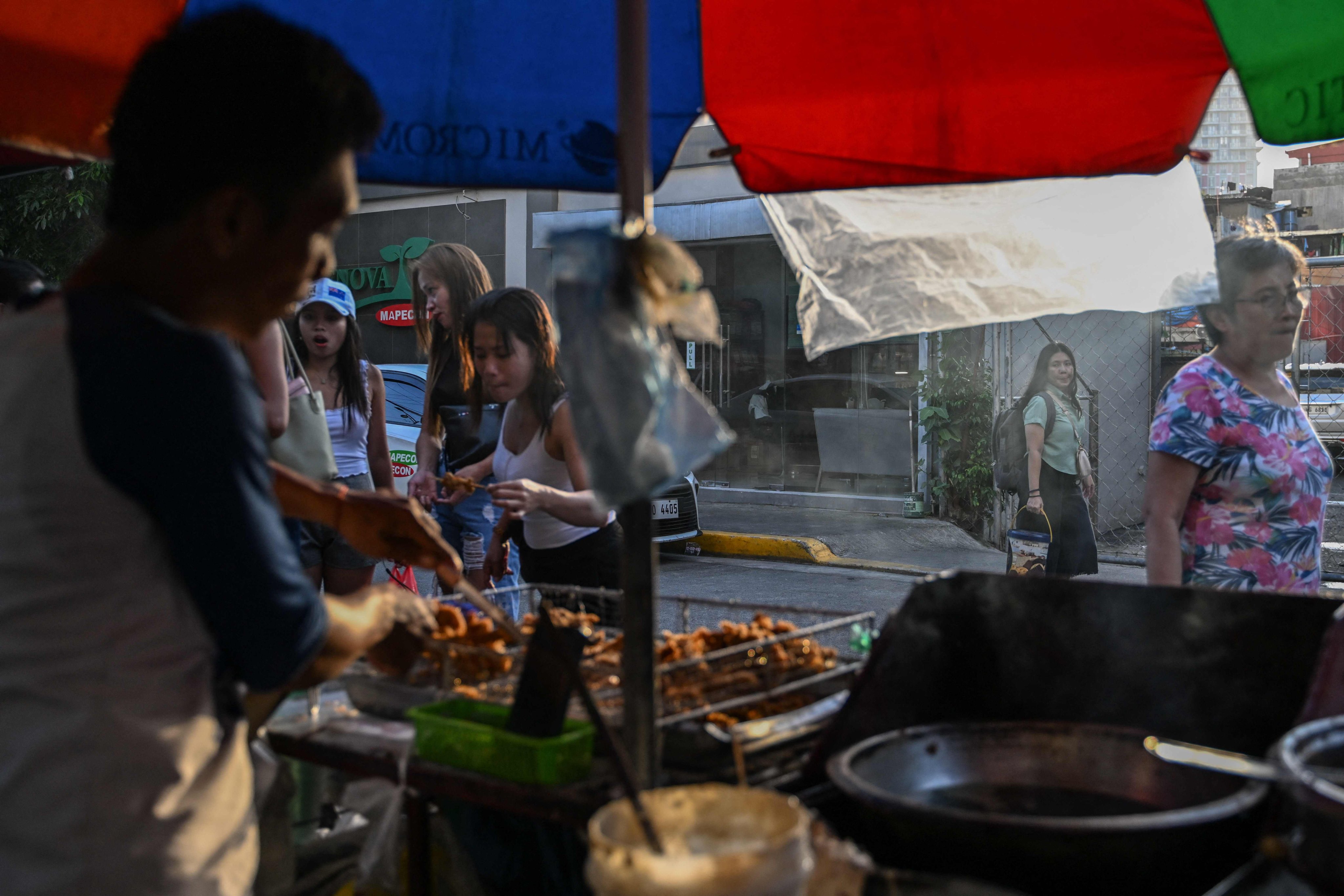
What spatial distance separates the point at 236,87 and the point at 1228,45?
2.42m

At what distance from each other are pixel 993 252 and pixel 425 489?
2.56m

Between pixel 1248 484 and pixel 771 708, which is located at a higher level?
pixel 1248 484

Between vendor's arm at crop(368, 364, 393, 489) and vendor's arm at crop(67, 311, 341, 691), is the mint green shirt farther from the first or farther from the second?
vendor's arm at crop(67, 311, 341, 691)

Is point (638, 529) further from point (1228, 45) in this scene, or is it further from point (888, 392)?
point (888, 392)

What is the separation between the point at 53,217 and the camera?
10.9 metres

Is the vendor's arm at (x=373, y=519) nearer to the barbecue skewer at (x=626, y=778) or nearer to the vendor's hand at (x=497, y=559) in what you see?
the barbecue skewer at (x=626, y=778)

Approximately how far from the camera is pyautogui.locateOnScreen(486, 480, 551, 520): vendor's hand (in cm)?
339

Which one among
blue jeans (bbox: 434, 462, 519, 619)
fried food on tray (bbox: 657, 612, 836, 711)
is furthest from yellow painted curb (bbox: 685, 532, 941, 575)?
fried food on tray (bbox: 657, 612, 836, 711)

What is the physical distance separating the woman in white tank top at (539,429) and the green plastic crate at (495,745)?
1.59 meters

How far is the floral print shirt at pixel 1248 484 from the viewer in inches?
127

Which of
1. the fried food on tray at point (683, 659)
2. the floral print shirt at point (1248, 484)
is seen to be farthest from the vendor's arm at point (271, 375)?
the floral print shirt at point (1248, 484)

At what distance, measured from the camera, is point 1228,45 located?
8.84 feet

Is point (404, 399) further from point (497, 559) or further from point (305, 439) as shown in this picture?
point (497, 559)

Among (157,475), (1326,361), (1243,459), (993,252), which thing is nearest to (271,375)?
(993,252)
